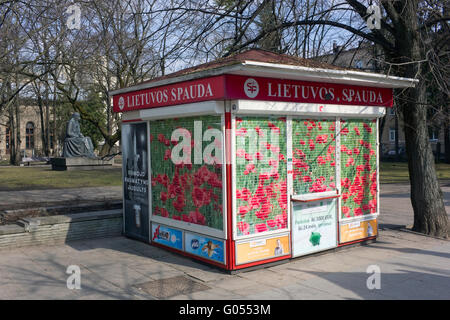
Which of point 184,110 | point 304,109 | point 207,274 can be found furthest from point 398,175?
point 207,274

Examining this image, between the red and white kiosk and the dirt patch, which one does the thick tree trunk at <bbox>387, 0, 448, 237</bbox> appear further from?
the dirt patch

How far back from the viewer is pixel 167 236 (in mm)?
7715

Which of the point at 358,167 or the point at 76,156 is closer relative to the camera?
the point at 358,167

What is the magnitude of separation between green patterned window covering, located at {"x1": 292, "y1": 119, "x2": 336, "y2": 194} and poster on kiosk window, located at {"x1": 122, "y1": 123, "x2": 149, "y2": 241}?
2.77 metres

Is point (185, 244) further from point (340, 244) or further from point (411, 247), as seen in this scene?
point (411, 247)

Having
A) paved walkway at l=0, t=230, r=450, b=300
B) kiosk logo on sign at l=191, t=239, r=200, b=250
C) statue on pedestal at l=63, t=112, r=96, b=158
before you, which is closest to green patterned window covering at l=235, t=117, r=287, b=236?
paved walkway at l=0, t=230, r=450, b=300

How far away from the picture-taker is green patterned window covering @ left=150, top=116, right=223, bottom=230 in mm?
6625

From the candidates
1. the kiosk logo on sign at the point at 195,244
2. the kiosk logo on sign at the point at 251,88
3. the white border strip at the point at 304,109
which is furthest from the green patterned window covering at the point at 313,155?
the kiosk logo on sign at the point at 195,244

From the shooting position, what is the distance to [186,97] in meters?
6.80

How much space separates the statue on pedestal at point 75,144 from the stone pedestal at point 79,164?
829 millimetres

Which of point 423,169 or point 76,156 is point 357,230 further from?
point 76,156

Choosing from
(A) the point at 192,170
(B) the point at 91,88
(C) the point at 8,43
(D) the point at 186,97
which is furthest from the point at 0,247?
(B) the point at 91,88

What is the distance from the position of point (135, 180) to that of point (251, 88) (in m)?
3.32
